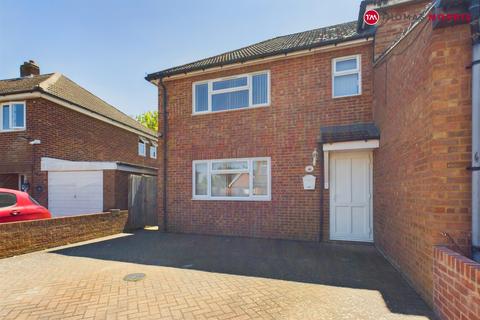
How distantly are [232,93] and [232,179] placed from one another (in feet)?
8.88

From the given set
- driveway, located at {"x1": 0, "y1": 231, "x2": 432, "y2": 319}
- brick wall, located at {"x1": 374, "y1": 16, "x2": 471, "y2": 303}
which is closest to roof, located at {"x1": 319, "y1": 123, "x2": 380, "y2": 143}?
brick wall, located at {"x1": 374, "y1": 16, "x2": 471, "y2": 303}

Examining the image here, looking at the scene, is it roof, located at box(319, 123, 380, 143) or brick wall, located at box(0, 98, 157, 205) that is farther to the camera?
brick wall, located at box(0, 98, 157, 205)

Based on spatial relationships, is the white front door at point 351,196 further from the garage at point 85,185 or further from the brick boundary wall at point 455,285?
the garage at point 85,185

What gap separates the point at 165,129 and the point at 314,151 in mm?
5006

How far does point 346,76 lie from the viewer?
691cm

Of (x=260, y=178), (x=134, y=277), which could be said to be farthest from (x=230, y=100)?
(x=134, y=277)

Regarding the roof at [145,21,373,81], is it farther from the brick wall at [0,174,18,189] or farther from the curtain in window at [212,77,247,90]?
the brick wall at [0,174,18,189]

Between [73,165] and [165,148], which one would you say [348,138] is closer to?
[165,148]

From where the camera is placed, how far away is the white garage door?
9.10 m

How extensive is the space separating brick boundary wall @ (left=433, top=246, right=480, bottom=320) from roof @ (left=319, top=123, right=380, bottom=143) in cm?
348

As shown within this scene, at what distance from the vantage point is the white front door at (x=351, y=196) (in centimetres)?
661

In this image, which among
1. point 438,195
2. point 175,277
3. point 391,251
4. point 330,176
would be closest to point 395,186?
point 391,251

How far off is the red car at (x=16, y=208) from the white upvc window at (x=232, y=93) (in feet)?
16.6

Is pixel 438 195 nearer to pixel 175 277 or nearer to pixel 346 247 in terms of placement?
pixel 346 247
